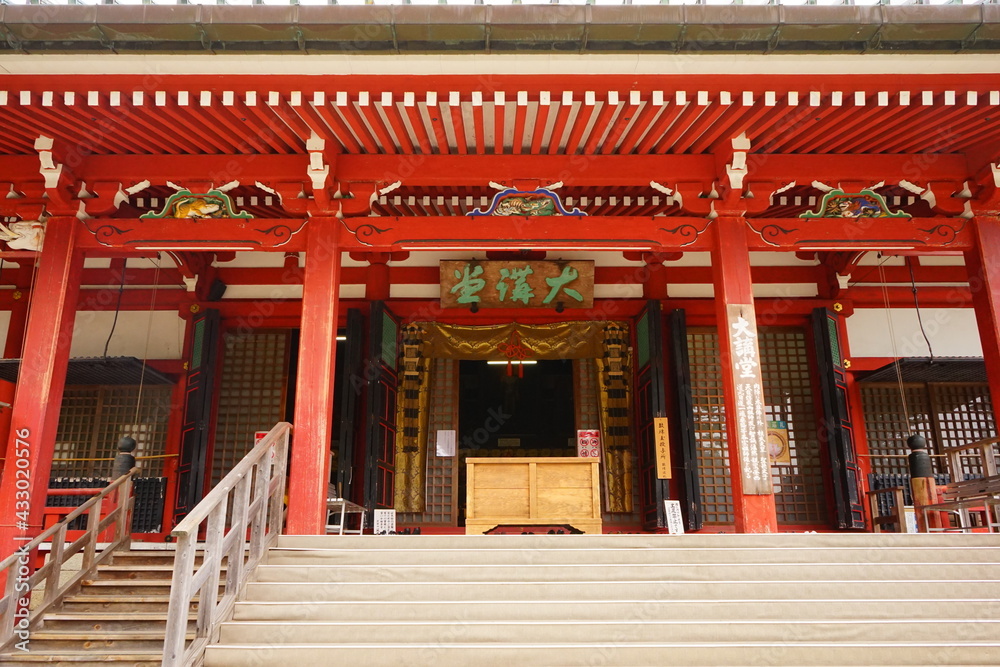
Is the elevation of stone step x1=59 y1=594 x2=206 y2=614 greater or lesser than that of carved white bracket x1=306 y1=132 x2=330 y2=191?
lesser

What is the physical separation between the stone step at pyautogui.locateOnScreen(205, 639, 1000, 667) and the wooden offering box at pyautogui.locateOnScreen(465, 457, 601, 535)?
3.60m

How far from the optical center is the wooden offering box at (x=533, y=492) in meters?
7.18

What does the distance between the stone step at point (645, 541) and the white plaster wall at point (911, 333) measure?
4638 millimetres

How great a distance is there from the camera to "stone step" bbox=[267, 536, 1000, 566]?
4.53 m

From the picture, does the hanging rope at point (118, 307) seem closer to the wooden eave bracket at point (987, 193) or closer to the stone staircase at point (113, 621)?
the stone staircase at point (113, 621)

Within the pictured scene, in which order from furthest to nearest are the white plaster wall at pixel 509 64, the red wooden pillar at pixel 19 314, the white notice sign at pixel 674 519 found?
the red wooden pillar at pixel 19 314
the white notice sign at pixel 674 519
the white plaster wall at pixel 509 64

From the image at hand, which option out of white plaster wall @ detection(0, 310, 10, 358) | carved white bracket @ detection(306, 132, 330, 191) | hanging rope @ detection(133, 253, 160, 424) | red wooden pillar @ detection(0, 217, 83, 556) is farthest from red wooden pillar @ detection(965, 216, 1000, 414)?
white plaster wall @ detection(0, 310, 10, 358)

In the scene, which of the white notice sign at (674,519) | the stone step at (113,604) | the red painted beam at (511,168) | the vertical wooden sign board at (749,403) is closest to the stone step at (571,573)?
the stone step at (113,604)

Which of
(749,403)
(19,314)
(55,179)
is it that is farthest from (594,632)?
(19,314)

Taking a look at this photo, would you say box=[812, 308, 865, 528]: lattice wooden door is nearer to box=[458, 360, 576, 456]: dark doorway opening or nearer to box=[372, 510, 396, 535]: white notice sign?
box=[372, 510, 396, 535]: white notice sign

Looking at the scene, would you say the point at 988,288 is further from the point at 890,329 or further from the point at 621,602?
the point at 621,602

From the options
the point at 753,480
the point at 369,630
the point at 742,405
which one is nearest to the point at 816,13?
the point at 742,405

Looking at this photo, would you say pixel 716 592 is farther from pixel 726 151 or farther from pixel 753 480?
pixel 726 151

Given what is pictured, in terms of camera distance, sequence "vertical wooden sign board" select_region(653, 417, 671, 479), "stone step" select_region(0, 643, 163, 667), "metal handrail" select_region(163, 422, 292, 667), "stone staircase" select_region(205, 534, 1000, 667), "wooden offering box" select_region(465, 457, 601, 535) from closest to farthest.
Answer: "metal handrail" select_region(163, 422, 292, 667) < "stone staircase" select_region(205, 534, 1000, 667) < "stone step" select_region(0, 643, 163, 667) < "wooden offering box" select_region(465, 457, 601, 535) < "vertical wooden sign board" select_region(653, 417, 671, 479)
